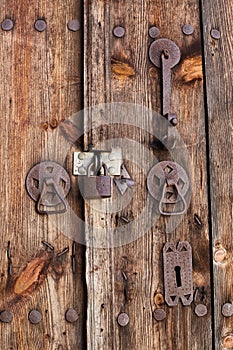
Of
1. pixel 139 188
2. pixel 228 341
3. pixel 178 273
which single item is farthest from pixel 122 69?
pixel 228 341

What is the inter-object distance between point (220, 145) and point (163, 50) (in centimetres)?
29

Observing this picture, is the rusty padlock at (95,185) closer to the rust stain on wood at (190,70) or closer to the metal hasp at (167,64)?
the metal hasp at (167,64)

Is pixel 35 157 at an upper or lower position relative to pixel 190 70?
lower

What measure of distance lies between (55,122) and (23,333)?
1.76 ft

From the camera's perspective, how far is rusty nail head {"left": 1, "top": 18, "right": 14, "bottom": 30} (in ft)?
6.73

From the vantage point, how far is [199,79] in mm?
2105

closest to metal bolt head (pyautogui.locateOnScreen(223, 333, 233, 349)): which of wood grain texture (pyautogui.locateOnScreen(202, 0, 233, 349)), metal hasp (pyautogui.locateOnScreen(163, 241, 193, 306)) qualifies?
wood grain texture (pyautogui.locateOnScreen(202, 0, 233, 349))

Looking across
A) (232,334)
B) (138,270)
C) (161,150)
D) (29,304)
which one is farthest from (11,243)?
(232,334)

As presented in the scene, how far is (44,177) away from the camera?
1991 mm

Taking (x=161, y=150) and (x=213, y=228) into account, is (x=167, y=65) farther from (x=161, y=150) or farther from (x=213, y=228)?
(x=213, y=228)

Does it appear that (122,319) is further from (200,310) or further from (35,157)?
(35,157)

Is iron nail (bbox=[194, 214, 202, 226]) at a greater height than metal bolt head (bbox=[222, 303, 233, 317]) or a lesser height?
greater

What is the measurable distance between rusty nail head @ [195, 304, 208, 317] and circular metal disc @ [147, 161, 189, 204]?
10.8 inches

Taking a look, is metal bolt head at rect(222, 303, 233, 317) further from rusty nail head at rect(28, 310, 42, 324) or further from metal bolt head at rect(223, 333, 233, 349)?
rusty nail head at rect(28, 310, 42, 324)
